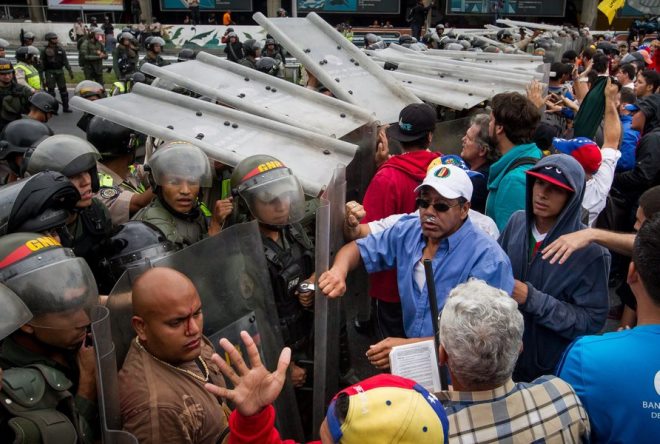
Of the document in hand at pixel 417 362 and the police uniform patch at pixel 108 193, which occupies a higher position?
the police uniform patch at pixel 108 193

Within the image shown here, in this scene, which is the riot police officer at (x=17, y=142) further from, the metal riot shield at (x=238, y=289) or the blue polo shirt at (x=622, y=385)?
the blue polo shirt at (x=622, y=385)

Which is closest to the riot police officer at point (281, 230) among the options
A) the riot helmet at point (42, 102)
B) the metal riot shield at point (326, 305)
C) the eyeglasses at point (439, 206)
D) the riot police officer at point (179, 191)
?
the metal riot shield at point (326, 305)

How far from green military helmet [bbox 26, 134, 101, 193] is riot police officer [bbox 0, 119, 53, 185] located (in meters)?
1.26

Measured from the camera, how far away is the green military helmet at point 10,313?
171 cm

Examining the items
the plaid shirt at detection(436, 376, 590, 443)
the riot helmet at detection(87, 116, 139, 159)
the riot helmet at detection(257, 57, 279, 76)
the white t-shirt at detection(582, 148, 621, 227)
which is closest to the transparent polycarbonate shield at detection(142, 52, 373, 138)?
the riot helmet at detection(87, 116, 139, 159)

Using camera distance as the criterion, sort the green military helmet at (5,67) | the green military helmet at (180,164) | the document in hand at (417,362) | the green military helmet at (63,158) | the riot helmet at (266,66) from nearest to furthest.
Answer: the document in hand at (417,362)
the green military helmet at (180,164)
the green military helmet at (63,158)
the green military helmet at (5,67)
the riot helmet at (266,66)

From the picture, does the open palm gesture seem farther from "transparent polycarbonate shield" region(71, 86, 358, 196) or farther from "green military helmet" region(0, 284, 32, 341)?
"transparent polycarbonate shield" region(71, 86, 358, 196)

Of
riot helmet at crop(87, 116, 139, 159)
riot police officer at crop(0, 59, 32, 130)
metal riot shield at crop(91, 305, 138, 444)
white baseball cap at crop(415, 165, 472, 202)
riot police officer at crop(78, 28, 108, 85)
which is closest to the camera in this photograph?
metal riot shield at crop(91, 305, 138, 444)

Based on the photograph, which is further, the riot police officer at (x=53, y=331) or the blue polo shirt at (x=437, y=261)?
the blue polo shirt at (x=437, y=261)

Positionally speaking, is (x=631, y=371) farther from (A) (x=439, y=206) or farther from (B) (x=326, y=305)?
(B) (x=326, y=305)

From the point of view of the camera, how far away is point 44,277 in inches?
76.5

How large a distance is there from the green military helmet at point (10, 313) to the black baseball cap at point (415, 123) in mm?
2499

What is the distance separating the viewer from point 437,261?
2.55 metres

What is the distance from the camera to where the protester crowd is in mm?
1710
